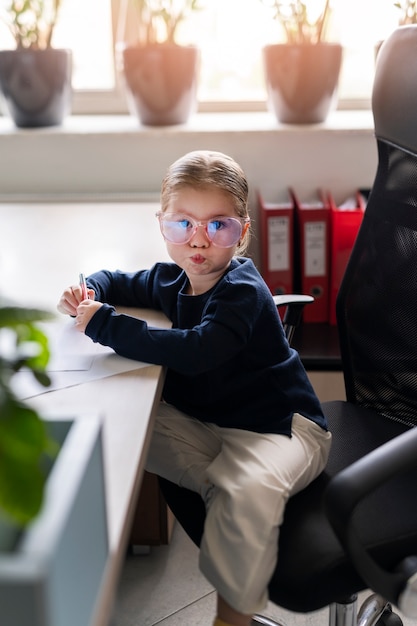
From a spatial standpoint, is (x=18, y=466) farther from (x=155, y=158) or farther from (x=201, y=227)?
(x=155, y=158)

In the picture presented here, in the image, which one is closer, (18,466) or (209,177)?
(18,466)

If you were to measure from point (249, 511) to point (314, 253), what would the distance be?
1.23 metres

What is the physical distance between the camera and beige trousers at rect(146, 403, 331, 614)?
3.71 feet

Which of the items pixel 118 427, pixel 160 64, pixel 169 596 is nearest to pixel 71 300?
pixel 118 427

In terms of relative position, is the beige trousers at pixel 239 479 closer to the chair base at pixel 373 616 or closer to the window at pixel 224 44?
the chair base at pixel 373 616

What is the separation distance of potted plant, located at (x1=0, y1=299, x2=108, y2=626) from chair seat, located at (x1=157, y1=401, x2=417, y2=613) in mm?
433

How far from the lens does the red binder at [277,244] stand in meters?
2.25

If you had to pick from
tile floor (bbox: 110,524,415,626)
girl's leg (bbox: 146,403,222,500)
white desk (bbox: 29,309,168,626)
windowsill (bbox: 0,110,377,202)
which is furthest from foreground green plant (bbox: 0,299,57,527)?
windowsill (bbox: 0,110,377,202)

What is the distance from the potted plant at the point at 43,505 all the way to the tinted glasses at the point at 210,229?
2.03 feet

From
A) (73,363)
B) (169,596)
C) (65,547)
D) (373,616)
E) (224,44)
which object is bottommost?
(169,596)

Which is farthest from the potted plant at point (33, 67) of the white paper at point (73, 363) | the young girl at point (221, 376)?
the white paper at point (73, 363)

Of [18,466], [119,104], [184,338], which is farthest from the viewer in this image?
[119,104]

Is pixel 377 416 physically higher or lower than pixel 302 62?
lower

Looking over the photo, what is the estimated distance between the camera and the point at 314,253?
7.45 ft
